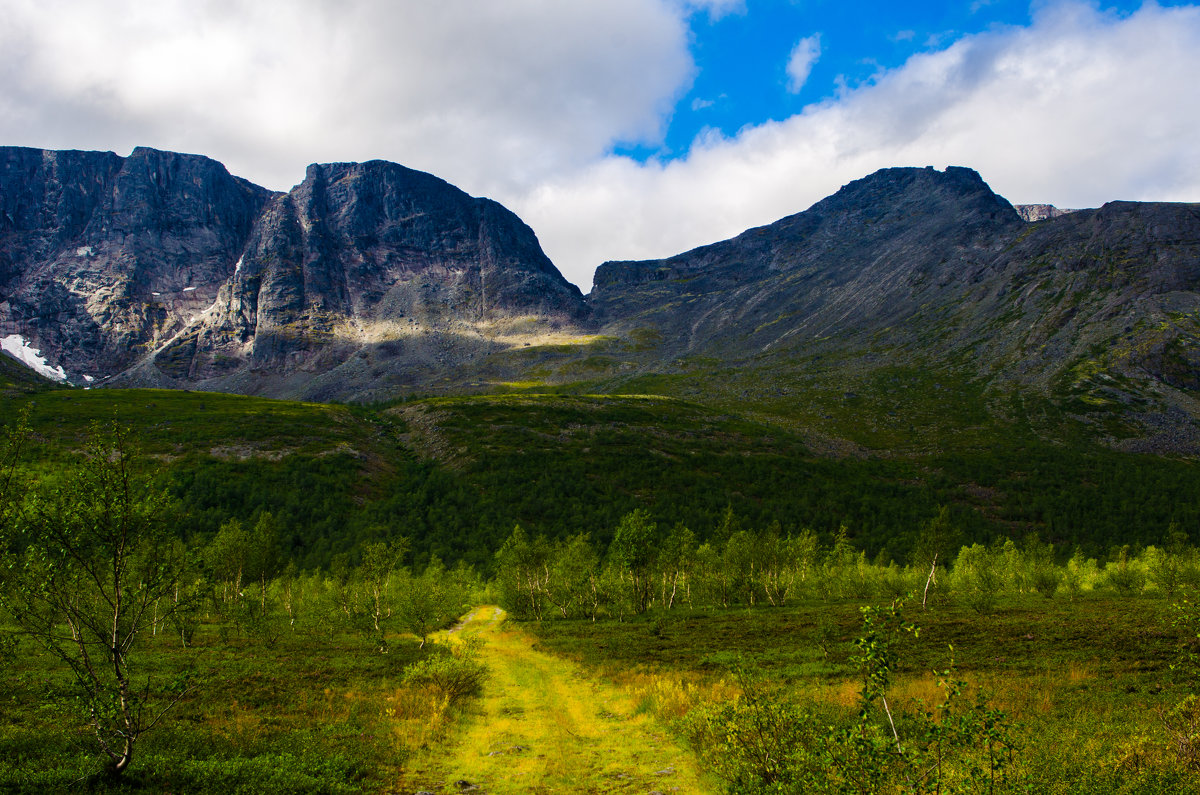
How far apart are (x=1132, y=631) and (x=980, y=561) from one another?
1814 inches

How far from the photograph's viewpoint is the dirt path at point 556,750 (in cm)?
1889

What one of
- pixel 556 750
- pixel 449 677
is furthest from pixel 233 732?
pixel 556 750

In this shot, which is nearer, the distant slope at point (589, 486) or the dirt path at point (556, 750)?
the dirt path at point (556, 750)

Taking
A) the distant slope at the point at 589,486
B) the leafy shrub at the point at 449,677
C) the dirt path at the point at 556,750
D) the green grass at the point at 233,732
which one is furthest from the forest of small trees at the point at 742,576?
the distant slope at the point at 589,486

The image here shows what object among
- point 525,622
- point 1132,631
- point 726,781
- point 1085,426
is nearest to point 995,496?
point 1085,426

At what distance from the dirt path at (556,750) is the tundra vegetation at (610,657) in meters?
1.02

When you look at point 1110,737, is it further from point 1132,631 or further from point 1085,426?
point 1085,426

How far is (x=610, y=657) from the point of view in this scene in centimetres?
4328

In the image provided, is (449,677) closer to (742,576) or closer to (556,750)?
(556,750)

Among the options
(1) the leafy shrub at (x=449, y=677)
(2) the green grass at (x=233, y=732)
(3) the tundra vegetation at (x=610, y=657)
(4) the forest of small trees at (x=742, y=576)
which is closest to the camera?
(3) the tundra vegetation at (x=610, y=657)

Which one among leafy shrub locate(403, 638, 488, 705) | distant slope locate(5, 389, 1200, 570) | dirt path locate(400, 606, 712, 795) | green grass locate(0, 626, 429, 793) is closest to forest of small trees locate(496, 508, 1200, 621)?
leafy shrub locate(403, 638, 488, 705)

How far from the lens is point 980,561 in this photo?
8619cm

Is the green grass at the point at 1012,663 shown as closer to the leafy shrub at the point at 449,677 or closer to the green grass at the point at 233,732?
the leafy shrub at the point at 449,677

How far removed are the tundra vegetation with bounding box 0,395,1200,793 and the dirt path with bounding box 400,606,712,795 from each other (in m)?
1.02
